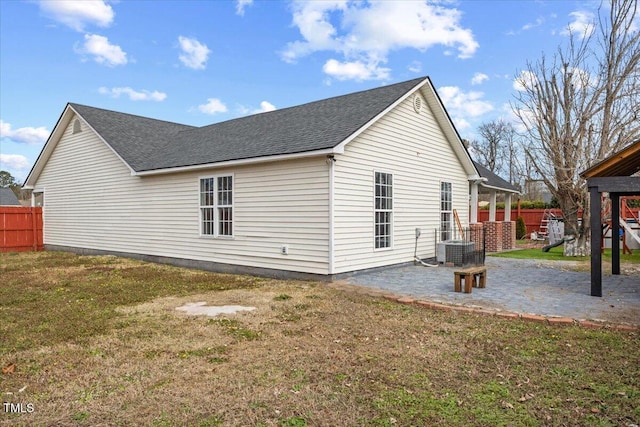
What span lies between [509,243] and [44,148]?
19795 millimetres

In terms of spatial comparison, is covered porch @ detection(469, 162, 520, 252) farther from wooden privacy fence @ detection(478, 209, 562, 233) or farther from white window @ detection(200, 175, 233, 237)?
white window @ detection(200, 175, 233, 237)

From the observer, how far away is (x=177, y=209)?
12.8 metres

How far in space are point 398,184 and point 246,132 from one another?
4.99m

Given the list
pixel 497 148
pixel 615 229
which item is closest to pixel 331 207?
pixel 615 229

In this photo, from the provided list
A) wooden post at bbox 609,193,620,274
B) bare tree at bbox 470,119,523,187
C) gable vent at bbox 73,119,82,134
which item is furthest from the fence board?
gable vent at bbox 73,119,82,134

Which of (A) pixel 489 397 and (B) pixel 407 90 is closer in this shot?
(A) pixel 489 397

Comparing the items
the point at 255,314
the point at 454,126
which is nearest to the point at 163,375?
the point at 255,314

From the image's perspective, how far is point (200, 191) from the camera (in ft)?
40.1

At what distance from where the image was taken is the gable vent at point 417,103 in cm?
1209

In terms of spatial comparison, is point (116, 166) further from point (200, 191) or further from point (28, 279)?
point (28, 279)

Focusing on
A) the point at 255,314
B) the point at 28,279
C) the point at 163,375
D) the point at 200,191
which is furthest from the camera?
the point at 200,191

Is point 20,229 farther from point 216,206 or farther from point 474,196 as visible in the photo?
point 474,196

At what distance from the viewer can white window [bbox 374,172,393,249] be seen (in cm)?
1076

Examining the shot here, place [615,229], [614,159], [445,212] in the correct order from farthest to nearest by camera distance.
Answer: [445,212] < [615,229] < [614,159]
